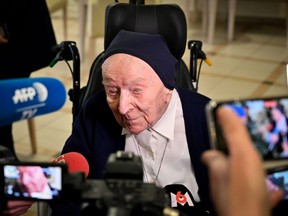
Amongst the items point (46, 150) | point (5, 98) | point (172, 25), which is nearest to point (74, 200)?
point (5, 98)

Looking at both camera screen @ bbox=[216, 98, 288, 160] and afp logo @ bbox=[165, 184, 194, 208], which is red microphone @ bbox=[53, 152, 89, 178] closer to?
afp logo @ bbox=[165, 184, 194, 208]

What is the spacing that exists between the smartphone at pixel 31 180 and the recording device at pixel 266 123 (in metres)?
0.25

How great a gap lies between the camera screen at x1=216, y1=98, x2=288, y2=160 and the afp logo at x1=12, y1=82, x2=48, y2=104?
14.7 inches

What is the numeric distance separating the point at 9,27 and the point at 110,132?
1.04 metres

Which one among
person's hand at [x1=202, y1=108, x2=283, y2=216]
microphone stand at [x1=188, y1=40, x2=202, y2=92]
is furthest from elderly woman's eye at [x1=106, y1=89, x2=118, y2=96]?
person's hand at [x1=202, y1=108, x2=283, y2=216]

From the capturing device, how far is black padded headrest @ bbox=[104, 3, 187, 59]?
1740 millimetres

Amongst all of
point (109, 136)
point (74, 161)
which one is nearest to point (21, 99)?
point (74, 161)

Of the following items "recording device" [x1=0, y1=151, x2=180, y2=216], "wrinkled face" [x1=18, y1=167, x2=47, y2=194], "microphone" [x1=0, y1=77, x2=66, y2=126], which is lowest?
"wrinkled face" [x1=18, y1=167, x2=47, y2=194]

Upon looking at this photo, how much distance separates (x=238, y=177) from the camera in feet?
1.82

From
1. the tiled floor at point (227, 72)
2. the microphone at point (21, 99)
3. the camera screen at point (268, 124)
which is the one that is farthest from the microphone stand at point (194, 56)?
the camera screen at point (268, 124)

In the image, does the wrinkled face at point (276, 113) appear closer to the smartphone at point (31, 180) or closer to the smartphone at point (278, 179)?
the smartphone at point (278, 179)

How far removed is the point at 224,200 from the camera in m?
0.59

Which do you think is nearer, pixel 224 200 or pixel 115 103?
pixel 224 200

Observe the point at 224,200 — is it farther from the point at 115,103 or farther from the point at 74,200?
the point at 115,103
